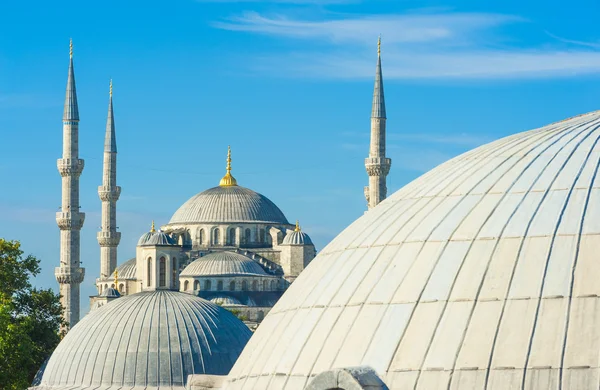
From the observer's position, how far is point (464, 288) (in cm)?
1088

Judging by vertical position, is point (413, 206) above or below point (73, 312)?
below

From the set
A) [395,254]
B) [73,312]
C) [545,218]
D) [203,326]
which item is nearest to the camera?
[545,218]

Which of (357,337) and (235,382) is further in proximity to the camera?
(235,382)

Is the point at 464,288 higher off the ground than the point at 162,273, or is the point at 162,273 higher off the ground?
the point at 162,273

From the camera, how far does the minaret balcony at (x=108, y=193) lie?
327 feet

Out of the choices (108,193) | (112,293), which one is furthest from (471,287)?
(108,193)

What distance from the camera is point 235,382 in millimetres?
12594

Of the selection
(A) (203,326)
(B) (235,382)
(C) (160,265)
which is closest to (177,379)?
(A) (203,326)

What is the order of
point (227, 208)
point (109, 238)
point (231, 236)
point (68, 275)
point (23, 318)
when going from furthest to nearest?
point (227, 208)
point (231, 236)
point (109, 238)
point (68, 275)
point (23, 318)

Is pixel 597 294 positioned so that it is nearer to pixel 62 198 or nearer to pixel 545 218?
pixel 545 218

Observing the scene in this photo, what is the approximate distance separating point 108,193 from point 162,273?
52022 mm

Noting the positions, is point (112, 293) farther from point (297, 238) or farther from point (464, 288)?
point (464, 288)

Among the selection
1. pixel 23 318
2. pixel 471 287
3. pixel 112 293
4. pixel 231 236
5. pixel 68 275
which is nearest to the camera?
pixel 471 287

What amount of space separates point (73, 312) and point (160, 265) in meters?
38.6
